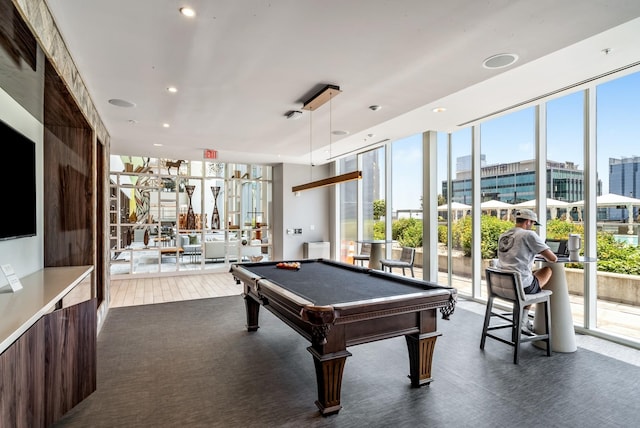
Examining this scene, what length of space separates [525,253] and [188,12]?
3.78 metres

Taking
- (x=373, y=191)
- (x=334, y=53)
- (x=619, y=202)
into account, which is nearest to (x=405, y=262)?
(x=373, y=191)

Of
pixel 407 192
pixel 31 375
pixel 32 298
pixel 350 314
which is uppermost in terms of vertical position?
pixel 407 192

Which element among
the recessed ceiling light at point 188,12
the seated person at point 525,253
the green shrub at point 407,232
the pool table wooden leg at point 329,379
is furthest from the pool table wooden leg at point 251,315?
the green shrub at point 407,232

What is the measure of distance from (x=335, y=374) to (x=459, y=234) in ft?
14.0

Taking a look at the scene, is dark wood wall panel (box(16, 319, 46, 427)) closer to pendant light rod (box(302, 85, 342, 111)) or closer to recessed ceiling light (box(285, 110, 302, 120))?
pendant light rod (box(302, 85, 342, 111))

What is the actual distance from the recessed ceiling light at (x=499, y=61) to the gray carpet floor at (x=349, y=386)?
2.77 m

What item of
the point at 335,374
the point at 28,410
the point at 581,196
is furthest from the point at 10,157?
the point at 581,196

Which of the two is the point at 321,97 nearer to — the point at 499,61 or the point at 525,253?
the point at 499,61

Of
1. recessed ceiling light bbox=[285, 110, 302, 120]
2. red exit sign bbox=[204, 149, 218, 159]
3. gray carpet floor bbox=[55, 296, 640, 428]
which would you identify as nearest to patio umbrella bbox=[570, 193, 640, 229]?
gray carpet floor bbox=[55, 296, 640, 428]

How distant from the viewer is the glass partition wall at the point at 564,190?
3.86 meters

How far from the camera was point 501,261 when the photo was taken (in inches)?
151

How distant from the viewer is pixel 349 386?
9.32 feet

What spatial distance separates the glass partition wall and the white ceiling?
2.07ft

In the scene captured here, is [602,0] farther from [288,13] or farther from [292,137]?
[292,137]
